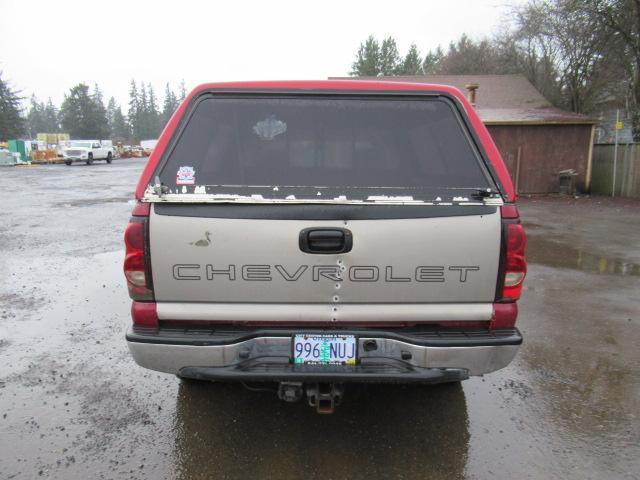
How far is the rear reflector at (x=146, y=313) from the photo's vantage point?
2662 mm

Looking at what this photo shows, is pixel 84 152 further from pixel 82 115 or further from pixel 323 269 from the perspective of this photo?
pixel 323 269

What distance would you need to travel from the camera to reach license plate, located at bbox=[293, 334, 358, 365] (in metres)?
2.61

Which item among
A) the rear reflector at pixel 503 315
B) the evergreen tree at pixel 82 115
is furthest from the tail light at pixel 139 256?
the evergreen tree at pixel 82 115

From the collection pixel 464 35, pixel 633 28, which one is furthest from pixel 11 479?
pixel 464 35

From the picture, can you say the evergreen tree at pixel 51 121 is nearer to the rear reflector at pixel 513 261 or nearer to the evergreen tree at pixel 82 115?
the evergreen tree at pixel 82 115

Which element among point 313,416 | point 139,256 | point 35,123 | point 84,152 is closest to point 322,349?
point 313,416

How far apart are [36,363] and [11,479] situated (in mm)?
1614

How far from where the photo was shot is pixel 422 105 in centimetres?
290

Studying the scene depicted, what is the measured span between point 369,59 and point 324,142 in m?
61.2

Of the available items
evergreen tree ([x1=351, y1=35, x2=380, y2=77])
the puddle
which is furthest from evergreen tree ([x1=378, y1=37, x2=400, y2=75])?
the puddle

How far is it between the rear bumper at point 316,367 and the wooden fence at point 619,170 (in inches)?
669

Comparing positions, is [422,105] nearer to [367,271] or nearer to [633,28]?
[367,271]

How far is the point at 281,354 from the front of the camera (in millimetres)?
2621

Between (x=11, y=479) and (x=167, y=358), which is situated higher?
(x=167, y=358)
